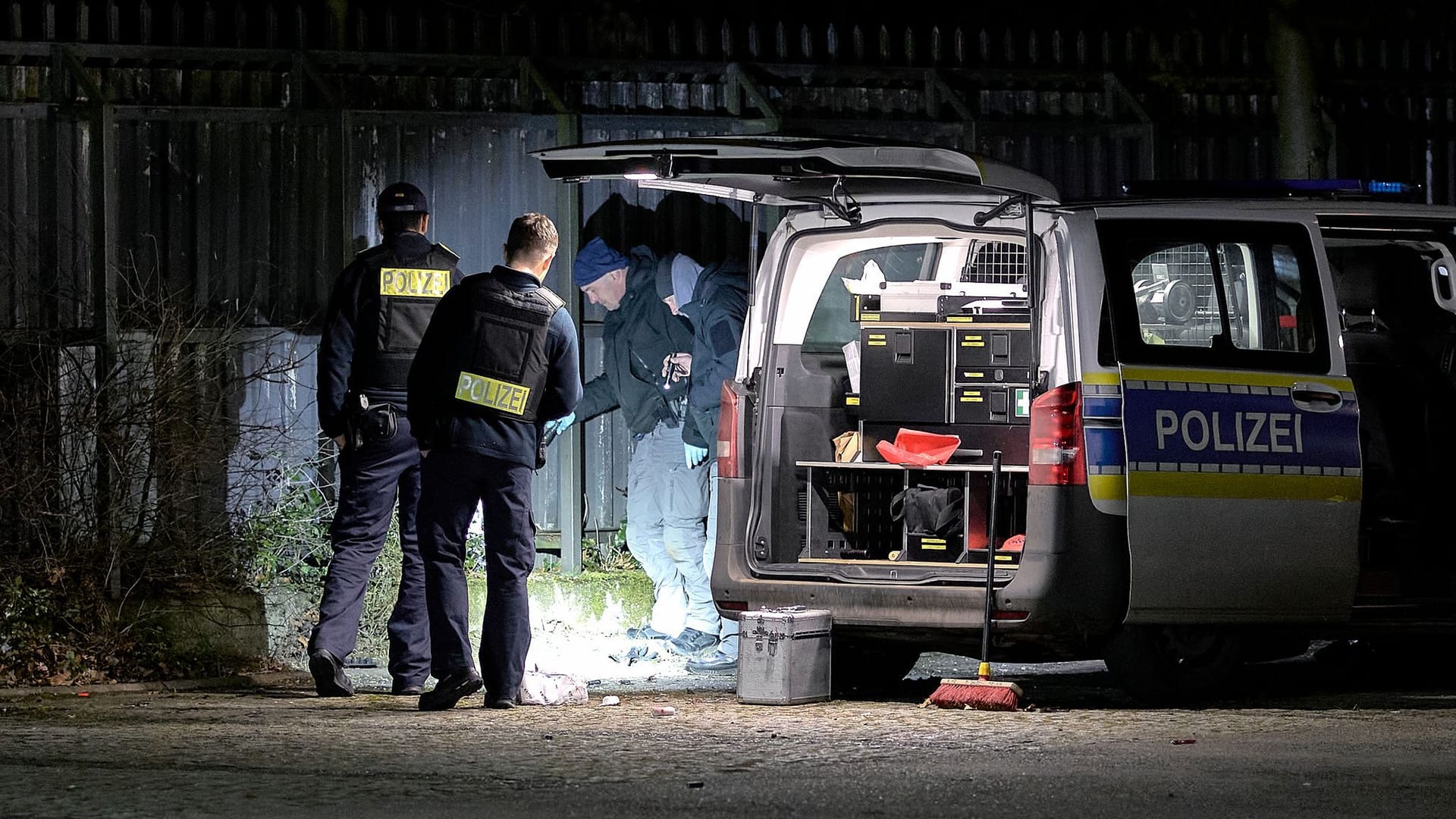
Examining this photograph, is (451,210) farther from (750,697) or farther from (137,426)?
(750,697)

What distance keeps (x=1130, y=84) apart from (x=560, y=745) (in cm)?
703

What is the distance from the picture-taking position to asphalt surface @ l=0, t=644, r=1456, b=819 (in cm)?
538

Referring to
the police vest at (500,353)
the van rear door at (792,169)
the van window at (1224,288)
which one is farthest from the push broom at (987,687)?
the police vest at (500,353)

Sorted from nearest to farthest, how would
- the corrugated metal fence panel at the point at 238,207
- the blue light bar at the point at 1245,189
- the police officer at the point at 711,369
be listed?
1. the blue light bar at the point at 1245,189
2. the police officer at the point at 711,369
3. the corrugated metal fence panel at the point at 238,207

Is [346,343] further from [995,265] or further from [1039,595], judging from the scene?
[1039,595]

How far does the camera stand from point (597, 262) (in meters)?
10.5

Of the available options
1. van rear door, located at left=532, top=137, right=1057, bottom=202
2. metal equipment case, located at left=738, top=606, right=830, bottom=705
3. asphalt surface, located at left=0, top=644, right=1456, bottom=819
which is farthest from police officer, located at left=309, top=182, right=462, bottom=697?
metal equipment case, located at left=738, top=606, right=830, bottom=705

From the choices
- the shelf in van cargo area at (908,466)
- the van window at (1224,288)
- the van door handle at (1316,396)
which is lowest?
the shelf in van cargo area at (908,466)

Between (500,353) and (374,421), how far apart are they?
0.76m

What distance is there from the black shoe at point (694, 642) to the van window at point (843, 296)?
2.00m

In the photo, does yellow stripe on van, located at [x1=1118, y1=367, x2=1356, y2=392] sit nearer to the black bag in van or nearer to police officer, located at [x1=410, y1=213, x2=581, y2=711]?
the black bag in van

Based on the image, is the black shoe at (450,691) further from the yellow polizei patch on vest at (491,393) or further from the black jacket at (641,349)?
the black jacket at (641,349)

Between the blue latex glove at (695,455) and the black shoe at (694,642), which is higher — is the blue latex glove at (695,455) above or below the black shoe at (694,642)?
above

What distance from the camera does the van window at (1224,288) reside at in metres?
7.38
